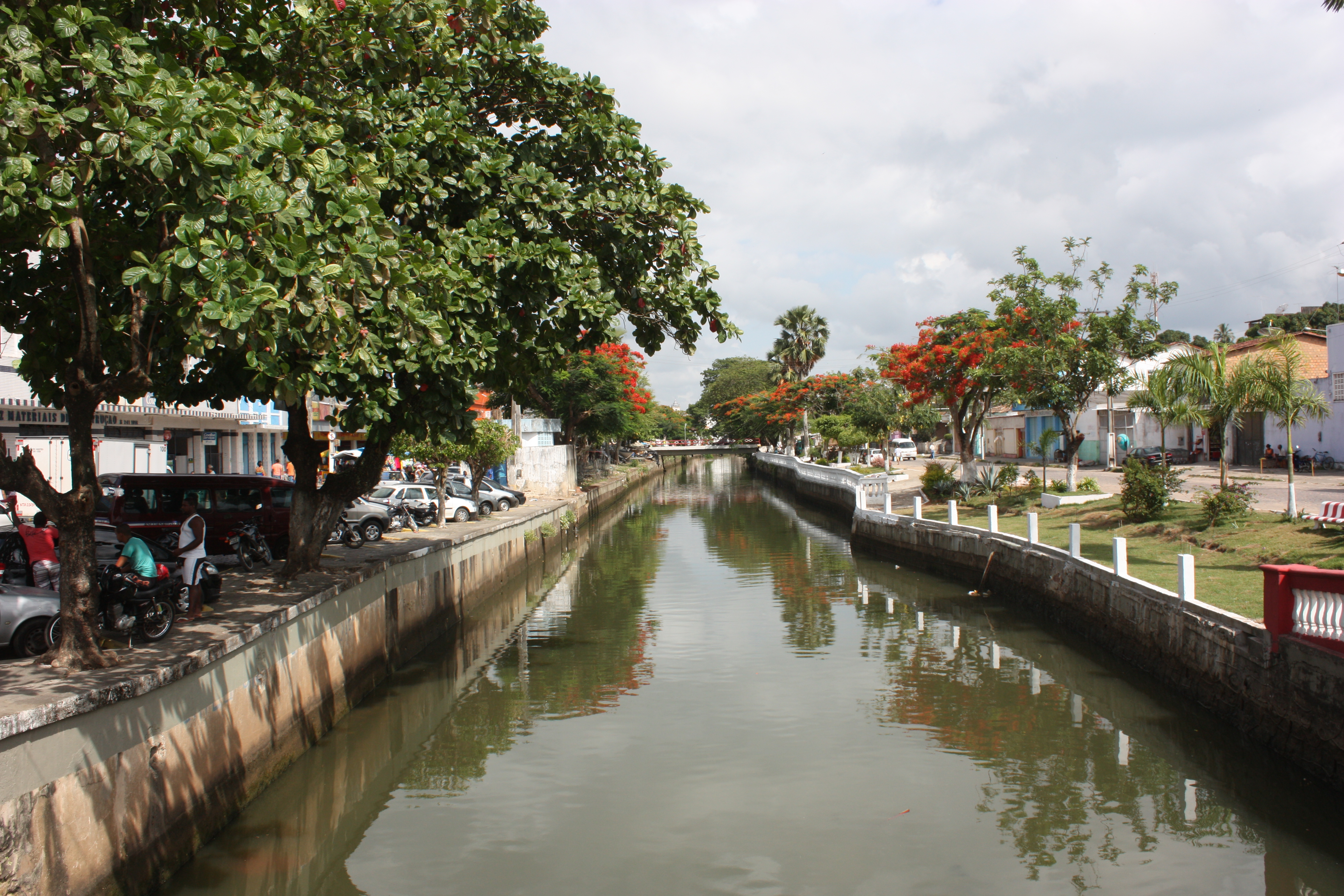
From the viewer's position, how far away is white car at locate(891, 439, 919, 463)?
194ft

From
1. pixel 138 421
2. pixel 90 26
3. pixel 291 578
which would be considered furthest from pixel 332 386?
pixel 138 421

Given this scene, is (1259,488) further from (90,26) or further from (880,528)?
(90,26)

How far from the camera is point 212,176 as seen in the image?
668 centimetres

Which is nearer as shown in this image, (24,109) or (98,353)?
(24,109)

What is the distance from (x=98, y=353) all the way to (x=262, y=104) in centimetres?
295

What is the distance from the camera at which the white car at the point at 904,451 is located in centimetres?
5922

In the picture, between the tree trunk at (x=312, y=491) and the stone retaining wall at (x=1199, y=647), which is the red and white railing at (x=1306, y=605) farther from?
the tree trunk at (x=312, y=491)

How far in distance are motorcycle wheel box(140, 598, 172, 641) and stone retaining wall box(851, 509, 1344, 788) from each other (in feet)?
34.2

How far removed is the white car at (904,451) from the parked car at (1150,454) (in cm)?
1983

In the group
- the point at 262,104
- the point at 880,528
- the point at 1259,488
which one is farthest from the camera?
the point at 880,528

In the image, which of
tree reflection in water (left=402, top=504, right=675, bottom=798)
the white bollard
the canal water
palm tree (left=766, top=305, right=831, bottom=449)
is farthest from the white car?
the white bollard

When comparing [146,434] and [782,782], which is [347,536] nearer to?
[782,782]

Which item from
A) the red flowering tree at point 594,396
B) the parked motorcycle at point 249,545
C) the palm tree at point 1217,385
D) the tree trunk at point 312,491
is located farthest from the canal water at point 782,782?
the red flowering tree at point 594,396

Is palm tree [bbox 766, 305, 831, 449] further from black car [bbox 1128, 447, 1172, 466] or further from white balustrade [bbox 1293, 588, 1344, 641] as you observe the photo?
white balustrade [bbox 1293, 588, 1344, 641]
